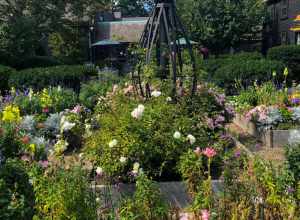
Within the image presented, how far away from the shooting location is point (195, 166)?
164 inches

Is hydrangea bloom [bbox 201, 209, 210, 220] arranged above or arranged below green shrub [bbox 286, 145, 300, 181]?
below

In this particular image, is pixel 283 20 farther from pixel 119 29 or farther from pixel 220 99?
pixel 220 99

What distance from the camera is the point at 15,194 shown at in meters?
3.00

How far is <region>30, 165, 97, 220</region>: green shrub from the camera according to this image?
3.26 metres

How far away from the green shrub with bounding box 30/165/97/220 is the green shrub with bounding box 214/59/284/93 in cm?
1125

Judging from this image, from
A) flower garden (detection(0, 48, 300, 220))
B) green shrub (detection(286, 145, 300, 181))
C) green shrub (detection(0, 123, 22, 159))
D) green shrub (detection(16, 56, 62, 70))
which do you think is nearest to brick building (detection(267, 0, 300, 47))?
green shrub (detection(16, 56, 62, 70))

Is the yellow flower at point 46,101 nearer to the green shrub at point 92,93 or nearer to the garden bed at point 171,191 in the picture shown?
the green shrub at point 92,93

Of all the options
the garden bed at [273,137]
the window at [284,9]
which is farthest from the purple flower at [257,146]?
the window at [284,9]

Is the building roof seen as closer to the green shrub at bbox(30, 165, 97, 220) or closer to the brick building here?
the brick building

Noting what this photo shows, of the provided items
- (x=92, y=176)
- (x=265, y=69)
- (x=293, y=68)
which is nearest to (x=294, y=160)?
(x=92, y=176)

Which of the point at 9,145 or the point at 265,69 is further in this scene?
the point at 265,69

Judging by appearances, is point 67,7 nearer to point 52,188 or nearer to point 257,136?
point 257,136

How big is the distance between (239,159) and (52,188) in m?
1.76

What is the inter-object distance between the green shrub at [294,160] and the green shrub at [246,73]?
10474 mm
